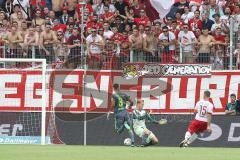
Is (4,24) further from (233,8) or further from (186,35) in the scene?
(233,8)

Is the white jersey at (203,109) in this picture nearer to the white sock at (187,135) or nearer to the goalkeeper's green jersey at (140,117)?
the white sock at (187,135)

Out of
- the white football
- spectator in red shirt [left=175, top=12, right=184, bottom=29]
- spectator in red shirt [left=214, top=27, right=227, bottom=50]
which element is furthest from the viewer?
spectator in red shirt [left=175, top=12, right=184, bottom=29]

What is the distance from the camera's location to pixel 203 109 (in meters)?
25.6

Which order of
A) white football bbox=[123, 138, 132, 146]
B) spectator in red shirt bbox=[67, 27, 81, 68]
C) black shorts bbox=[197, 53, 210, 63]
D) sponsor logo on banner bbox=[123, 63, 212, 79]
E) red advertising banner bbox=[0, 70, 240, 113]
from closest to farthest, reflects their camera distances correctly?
white football bbox=[123, 138, 132, 146]
black shorts bbox=[197, 53, 210, 63]
spectator in red shirt bbox=[67, 27, 81, 68]
sponsor logo on banner bbox=[123, 63, 212, 79]
red advertising banner bbox=[0, 70, 240, 113]

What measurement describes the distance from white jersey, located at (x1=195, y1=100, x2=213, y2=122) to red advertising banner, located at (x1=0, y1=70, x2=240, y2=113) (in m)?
1.68

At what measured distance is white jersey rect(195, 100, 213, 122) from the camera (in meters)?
25.6

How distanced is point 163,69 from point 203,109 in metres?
2.50

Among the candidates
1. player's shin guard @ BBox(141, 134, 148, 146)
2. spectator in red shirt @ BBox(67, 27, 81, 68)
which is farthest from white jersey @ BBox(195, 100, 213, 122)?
spectator in red shirt @ BBox(67, 27, 81, 68)

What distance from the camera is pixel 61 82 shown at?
28016mm

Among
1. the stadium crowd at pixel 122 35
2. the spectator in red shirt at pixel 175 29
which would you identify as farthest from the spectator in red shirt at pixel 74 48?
the spectator in red shirt at pixel 175 29

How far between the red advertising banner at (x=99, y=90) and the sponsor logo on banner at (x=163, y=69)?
0.68ft

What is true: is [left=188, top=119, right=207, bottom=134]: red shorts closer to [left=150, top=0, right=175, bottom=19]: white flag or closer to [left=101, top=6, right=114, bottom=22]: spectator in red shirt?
[left=101, top=6, right=114, bottom=22]: spectator in red shirt

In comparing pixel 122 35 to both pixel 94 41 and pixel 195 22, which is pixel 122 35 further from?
pixel 195 22

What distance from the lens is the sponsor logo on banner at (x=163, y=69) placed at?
27.2 m
